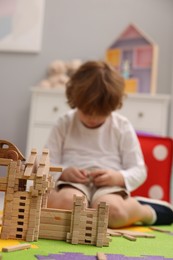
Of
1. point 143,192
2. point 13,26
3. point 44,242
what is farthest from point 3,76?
point 44,242

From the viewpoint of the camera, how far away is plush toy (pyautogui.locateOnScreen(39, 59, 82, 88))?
7.13 feet

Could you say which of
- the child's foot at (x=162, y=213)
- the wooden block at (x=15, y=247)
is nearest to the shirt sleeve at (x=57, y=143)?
the child's foot at (x=162, y=213)

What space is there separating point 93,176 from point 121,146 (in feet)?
0.54

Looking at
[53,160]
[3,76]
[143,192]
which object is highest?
[3,76]

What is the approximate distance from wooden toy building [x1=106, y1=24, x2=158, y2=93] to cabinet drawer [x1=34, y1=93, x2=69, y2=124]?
37cm

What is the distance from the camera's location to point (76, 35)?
7.69 ft

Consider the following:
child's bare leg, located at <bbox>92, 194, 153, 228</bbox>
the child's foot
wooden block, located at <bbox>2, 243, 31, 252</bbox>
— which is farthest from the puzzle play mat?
the child's foot

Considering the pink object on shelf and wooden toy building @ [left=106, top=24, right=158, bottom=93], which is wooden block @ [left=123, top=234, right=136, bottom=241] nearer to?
the pink object on shelf

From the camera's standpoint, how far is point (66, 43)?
235 cm

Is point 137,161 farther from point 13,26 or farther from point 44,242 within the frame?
point 13,26

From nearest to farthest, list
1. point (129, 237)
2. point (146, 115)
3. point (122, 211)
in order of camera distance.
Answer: point (129, 237) < point (122, 211) < point (146, 115)

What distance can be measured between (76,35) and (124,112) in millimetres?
594

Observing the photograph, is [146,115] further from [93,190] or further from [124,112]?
[93,190]

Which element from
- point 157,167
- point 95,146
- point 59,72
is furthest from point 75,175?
point 59,72
